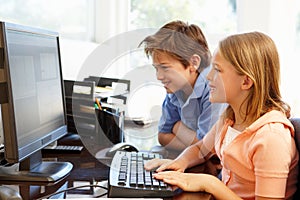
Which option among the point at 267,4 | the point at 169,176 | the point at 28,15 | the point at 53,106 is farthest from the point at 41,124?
the point at 267,4

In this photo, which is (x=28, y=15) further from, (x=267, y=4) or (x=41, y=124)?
(x=267, y=4)

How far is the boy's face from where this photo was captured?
54.8 inches

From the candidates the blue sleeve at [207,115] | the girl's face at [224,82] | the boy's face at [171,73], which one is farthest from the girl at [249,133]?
the boy's face at [171,73]

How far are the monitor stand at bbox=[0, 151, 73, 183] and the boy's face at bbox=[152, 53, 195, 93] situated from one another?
1.60ft

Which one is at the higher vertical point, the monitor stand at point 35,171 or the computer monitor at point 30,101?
the computer monitor at point 30,101

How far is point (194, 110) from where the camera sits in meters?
1.47

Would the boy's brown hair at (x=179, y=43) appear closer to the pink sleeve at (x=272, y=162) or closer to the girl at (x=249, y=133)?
the girl at (x=249, y=133)

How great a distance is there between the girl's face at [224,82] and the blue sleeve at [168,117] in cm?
46

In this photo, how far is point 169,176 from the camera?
3.08ft

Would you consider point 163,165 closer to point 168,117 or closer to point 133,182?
point 133,182

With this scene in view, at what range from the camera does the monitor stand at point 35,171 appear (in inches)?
38.4

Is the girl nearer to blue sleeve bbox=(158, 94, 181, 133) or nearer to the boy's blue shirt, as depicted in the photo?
the boy's blue shirt

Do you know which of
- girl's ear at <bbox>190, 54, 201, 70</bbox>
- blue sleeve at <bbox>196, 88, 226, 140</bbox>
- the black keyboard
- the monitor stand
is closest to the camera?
the black keyboard

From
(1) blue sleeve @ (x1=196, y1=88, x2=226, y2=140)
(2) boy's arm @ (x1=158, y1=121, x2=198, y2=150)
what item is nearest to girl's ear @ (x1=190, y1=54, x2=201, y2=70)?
(1) blue sleeve @ (x1=196, y1=88, x2=226, y2=140)
